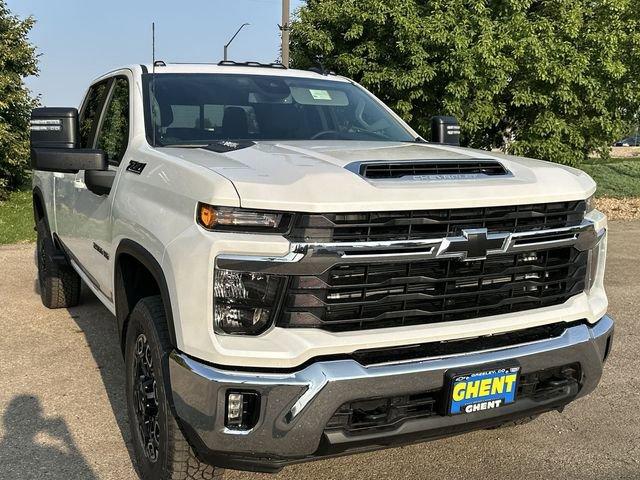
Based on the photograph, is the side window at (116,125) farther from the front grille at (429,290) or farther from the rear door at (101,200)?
the front grille at (429,290)

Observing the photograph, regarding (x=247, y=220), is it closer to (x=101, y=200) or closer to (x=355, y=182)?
Result: (x=355, y=182)

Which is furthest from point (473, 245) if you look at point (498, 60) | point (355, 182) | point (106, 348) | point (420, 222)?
point (498, 60)

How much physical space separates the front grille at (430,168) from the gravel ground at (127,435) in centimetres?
146

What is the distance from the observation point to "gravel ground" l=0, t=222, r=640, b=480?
3.08 metres

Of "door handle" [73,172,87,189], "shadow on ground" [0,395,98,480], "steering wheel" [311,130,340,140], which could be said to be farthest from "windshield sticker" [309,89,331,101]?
"shadow on ground" [0,395,98,480]

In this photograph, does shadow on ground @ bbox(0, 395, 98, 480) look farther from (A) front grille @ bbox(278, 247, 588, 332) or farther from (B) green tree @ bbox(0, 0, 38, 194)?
(B) green tree @ bbox(0, 0, 38, 194)

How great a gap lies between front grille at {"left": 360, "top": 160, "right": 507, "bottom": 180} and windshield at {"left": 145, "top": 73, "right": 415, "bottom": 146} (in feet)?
3.70

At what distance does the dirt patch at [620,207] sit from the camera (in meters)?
12.8

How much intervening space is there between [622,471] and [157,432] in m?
2.20

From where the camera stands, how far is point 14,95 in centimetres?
1340

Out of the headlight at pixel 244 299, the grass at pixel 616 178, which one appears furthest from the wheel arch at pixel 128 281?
the grass at pixel 616 178

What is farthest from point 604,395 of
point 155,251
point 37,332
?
point 37,332

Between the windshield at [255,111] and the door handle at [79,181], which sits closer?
the windshield at [255,111]

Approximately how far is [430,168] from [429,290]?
0.52 metres
